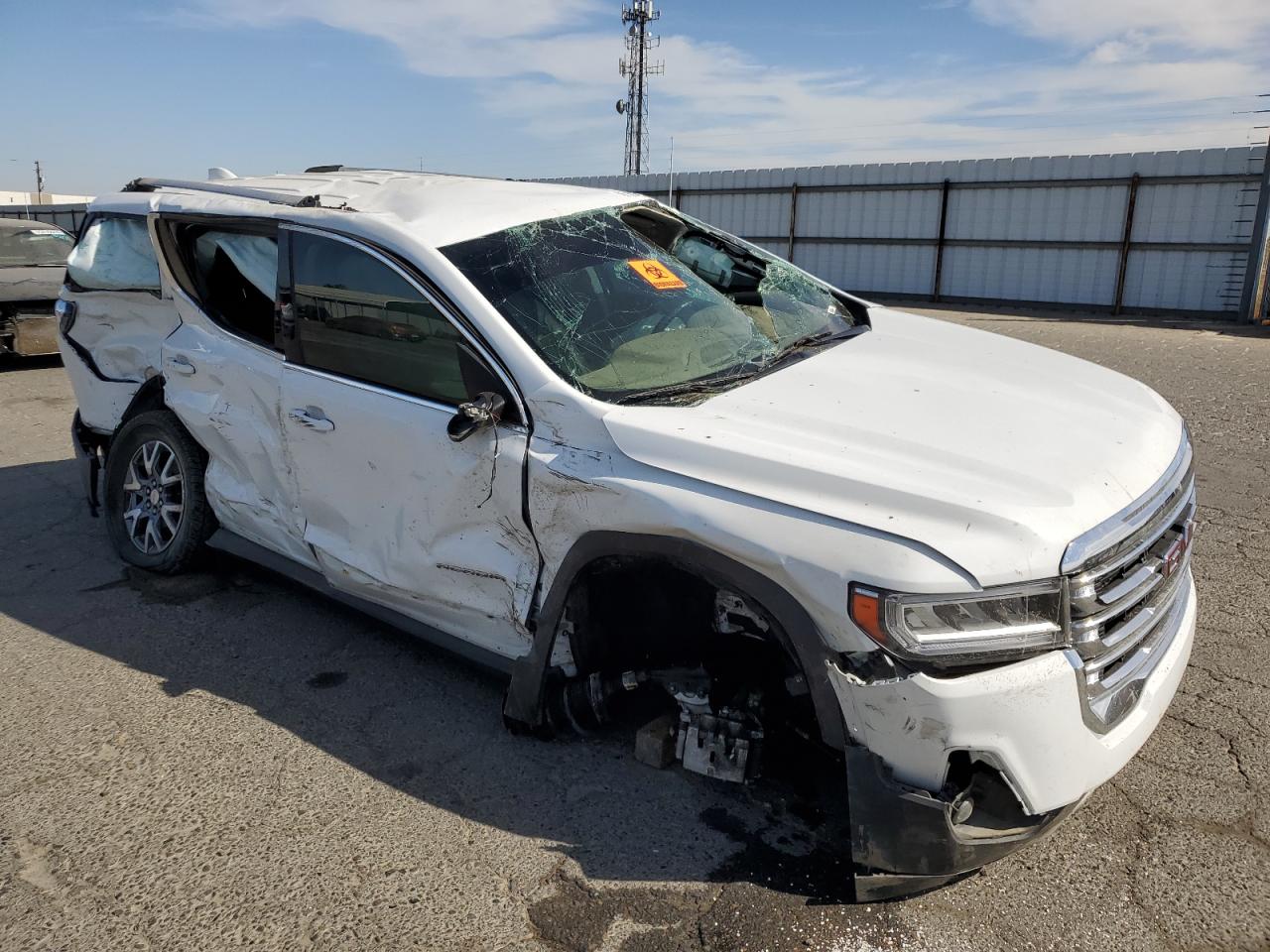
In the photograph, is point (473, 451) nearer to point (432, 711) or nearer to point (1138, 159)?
point (432, 711)

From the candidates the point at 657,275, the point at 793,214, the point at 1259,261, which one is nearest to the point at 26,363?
the point at 657,275

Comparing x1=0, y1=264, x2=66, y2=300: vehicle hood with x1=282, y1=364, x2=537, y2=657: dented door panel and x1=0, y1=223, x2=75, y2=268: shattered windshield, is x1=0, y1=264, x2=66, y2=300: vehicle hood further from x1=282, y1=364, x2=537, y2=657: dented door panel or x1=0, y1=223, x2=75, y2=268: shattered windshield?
x1=282, y1=364, x2=537, y2=657: dented door panel

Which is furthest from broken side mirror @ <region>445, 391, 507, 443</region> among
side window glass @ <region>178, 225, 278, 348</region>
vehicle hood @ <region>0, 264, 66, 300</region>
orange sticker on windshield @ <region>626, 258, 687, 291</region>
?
vehicle hood @ <region>0, 264, 66, 300</region>

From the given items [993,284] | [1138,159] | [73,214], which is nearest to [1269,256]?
[1138,159]

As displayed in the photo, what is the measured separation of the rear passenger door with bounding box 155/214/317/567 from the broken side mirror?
1.13 meters

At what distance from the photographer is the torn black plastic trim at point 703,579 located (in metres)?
2.24

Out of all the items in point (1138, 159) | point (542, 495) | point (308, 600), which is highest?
point (1138, 159)

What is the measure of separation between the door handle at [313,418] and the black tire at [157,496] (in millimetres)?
1025

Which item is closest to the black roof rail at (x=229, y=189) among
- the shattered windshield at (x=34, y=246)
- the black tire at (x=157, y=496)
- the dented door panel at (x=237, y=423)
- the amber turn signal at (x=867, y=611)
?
the dented door panel at (x=237, y=423)

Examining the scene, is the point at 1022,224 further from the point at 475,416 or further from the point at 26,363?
the point at 475,416

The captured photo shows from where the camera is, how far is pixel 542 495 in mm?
2736

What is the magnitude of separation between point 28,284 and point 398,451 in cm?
974

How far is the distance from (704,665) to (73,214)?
37155 mm

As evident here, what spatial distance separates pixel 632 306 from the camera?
3.23 meters
